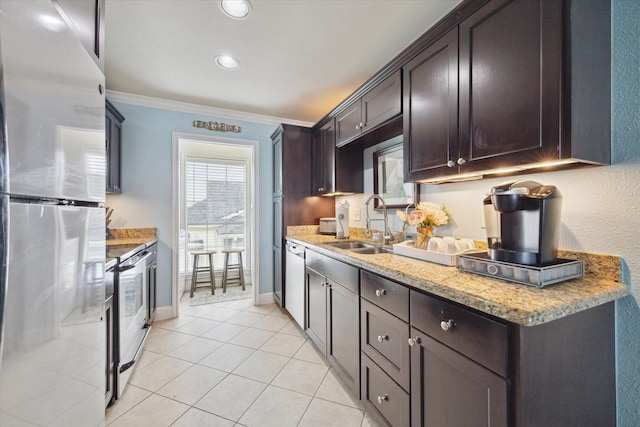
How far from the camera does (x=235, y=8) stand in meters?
1.60

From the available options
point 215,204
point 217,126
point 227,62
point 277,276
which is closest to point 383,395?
point 277,276

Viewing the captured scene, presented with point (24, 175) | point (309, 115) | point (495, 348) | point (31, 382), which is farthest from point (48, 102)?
point (309, 115)

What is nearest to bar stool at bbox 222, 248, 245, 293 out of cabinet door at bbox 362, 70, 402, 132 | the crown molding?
the crown molding

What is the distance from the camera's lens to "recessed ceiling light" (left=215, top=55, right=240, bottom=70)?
2125 millimetres

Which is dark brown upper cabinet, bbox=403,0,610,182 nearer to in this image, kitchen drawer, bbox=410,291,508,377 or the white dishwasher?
kitchen drawer, bbox=410,291,508,377

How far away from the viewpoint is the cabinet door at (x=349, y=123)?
2.19 meters

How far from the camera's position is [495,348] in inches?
31.7

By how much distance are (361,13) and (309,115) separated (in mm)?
1824

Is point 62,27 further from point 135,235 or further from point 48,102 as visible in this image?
point 135,235

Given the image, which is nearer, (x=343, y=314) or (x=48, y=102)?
(x=48, y=102)

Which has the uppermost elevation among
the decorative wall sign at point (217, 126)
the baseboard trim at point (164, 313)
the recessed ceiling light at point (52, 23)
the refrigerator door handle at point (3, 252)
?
the decorative wall sign at point (217, 126)

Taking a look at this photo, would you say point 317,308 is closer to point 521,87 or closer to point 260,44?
point 521,87

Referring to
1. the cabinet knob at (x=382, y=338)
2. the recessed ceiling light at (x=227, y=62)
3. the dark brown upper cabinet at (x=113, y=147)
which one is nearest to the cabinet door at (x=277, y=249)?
the recessed ceiling light at (x=227, y=62)

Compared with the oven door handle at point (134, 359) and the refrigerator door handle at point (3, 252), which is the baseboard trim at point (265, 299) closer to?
the oven door handle at point (134, 359)
